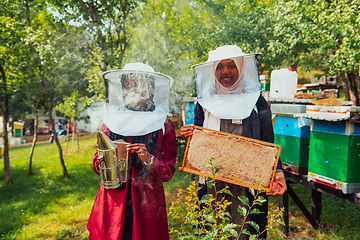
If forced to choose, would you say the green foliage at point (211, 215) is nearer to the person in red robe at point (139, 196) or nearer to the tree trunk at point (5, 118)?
the person in red robe at point (139, 196)

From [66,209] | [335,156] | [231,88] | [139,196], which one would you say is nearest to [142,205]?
[139,196]

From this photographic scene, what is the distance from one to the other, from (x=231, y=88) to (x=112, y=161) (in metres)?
1.16

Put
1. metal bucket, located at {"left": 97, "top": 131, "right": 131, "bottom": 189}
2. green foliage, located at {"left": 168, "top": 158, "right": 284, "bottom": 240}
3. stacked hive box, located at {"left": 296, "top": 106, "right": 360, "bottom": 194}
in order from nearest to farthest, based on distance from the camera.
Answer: green foliage, located at {"left": 168, "top": 158, "right": 284, "bottom": 240} < metal bucket, located at {"left": 97, "top": 131, "right": 131, "bottom": 189} < stacked hive box, located at {"left": 296, "top": 106, "right": 360, "bottom": 194}

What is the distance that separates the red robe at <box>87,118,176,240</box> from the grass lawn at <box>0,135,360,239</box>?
1727mm

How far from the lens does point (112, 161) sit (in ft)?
5.55

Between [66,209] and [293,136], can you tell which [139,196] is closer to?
[293,136]

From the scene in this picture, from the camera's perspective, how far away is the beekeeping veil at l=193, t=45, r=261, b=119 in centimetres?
192

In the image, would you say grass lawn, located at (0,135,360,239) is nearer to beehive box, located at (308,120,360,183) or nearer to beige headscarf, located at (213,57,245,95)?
beehive box, located at (308,120,360,183)

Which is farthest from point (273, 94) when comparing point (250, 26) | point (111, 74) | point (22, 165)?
point (22, 165)

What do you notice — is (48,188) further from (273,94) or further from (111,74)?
(273,94)

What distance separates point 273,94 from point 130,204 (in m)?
3.28

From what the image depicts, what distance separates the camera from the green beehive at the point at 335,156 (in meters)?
2.41

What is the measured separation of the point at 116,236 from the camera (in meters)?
1.85

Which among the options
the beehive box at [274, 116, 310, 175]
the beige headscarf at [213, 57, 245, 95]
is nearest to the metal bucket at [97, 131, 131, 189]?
the beige headscarf at [213, 57, 245, 95]
